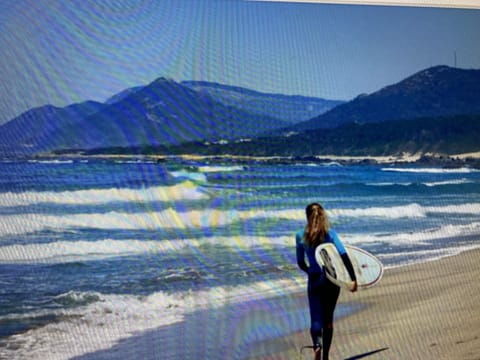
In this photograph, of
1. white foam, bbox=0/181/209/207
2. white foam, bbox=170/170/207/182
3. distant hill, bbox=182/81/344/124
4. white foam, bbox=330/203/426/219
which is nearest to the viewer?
distant hill, bbox=182/81/344/124

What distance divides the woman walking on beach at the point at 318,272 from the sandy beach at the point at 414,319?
10.2 inches

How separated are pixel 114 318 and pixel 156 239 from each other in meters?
0.46

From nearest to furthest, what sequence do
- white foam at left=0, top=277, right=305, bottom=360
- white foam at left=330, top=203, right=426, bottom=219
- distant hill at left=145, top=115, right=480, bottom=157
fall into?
1. white foam at left=0, top=277, right=305, bottom=360
2. distant hill at left=145, top=115, right=480, bottom=157
3. white foam at left=330, top=203, right=426, bottom=219

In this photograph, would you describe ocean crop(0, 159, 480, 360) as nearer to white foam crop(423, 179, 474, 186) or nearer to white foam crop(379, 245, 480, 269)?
white foam crop(379, 245, 480, 269)

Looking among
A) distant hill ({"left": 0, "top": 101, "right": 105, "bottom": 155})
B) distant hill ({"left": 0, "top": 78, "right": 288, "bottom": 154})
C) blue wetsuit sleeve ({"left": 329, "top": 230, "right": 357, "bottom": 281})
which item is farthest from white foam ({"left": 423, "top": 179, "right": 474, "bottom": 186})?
distant hill ({"left": 0, "top": 101, "right": 105, "bottom": 155})

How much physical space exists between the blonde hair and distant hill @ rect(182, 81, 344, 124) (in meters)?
0.79

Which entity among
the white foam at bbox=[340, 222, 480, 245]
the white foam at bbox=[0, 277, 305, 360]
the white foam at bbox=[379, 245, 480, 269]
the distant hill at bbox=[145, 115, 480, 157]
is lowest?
the white foam at bbox=[0, 277, 305, 360]

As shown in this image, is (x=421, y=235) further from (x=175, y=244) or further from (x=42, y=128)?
(x=42, y=128)

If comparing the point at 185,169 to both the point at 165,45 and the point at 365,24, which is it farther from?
the point at 365,24

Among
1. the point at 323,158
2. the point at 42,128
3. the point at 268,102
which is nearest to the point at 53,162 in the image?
the point at 42,128

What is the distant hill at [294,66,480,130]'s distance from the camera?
13.2 ft

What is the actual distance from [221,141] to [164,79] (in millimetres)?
431

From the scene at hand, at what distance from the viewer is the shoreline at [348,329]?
128 inches

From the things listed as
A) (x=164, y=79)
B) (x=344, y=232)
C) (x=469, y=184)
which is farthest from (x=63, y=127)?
(x=469, y=184)
